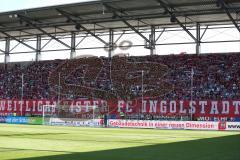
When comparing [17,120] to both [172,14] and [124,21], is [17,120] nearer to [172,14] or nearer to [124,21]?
[124,21]

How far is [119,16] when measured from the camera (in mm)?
49750

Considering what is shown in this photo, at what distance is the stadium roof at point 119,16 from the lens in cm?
4600

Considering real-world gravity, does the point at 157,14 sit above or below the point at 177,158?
above

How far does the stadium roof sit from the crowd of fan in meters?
4.01

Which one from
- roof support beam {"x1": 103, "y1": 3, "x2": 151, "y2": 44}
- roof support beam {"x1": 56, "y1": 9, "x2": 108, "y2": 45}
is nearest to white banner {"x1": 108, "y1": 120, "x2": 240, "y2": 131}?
roof support beam {"x1": 103, "y1": 3, "x2": 151, "y2": 44}

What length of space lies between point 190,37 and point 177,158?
40572 millimetres

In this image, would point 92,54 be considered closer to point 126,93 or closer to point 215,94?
point 126,93

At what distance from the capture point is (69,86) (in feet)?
176

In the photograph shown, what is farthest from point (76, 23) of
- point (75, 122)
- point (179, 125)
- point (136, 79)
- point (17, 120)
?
point (179, 125)

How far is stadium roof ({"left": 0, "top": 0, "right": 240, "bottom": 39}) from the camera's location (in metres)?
46.0

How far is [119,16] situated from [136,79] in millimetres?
6752

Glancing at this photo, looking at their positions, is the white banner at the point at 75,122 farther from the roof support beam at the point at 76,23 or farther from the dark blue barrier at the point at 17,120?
the roof support beam at the point at 76,23

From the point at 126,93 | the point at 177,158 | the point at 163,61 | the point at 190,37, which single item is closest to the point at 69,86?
the point at 126,93

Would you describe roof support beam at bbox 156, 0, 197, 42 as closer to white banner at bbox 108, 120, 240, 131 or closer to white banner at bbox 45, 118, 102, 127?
white banner at bbox 108, 120, 240, 131
